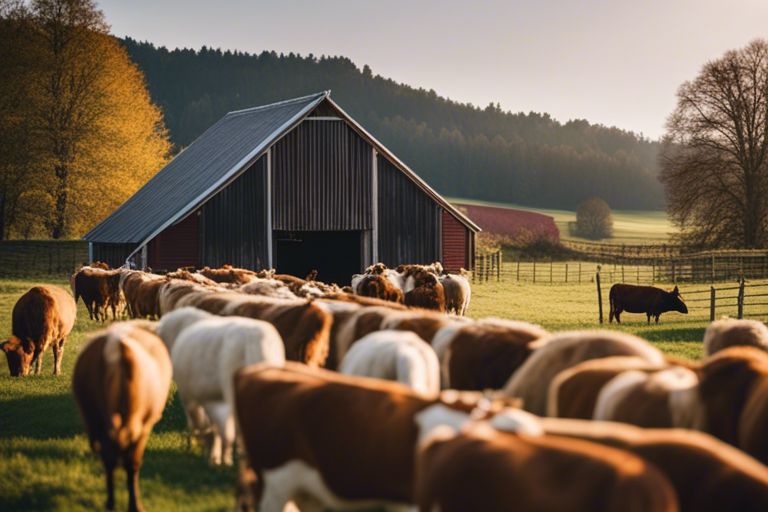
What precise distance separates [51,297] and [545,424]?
13.2 m

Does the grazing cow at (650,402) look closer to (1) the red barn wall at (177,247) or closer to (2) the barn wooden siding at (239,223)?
(2) the barn wooden siding at (239,223)

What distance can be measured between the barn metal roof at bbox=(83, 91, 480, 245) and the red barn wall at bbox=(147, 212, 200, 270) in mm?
325

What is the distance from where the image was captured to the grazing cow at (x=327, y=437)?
5.60 metres

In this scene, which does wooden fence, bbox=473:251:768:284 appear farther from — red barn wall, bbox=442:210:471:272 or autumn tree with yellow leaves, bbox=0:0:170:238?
autumn tree with yellow leaves, bbox=0:0:170:238

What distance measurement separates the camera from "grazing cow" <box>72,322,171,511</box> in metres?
8.16

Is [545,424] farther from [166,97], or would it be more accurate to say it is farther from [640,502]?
[166,97]

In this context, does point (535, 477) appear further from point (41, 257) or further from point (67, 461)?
point (41, 257)

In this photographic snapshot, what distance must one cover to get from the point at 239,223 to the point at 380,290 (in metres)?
11.2

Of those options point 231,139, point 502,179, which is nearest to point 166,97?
point 502,179

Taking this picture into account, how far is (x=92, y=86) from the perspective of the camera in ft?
166

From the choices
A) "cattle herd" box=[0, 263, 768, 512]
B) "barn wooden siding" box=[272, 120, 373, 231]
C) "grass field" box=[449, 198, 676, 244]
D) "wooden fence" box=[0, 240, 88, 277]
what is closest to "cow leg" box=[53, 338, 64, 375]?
"cattle herd" box=[0, 263, 768, 512]

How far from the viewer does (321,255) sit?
115 ft

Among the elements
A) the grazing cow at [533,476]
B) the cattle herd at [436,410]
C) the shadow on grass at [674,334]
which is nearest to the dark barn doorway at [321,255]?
the shadow on grass at [674,334]

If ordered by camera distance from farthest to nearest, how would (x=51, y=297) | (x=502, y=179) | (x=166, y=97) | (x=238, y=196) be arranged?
(x=166, y=97) → (x=502, y=179) → (x=238, y=196) → (x=51, y=297)
